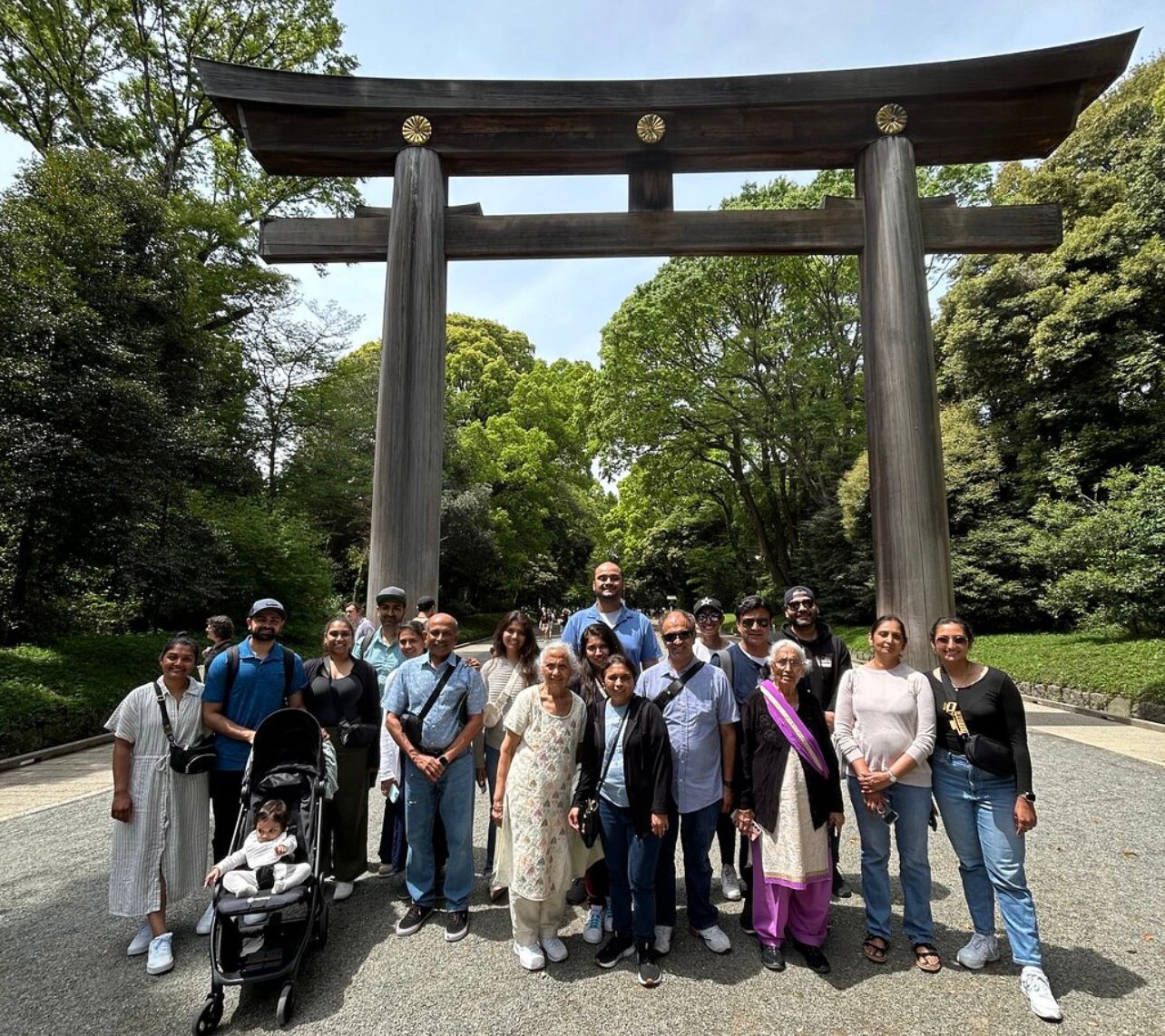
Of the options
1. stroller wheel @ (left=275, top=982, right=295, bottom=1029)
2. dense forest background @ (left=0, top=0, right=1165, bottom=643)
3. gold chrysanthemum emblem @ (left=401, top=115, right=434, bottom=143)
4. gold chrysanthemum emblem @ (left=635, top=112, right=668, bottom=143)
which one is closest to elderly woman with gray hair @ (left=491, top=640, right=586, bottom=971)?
stroller wheel @ (left=275, top=982, right=295, bottom=1029)

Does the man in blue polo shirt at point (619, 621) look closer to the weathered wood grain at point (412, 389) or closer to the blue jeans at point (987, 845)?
the blue jeans at point (987, 845)

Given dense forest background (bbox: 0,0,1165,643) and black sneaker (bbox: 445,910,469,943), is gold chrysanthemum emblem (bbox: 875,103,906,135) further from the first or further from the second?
dense forest background (bbox: 0,0,1165,643)

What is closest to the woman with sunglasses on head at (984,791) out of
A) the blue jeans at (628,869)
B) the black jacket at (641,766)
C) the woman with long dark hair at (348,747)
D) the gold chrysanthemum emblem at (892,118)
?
the black jacket at (641,766)

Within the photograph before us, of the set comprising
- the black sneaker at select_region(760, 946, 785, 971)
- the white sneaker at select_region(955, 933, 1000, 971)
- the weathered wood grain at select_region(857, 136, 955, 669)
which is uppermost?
the weathered wood grain at select_region(857, 136, 955, 669)

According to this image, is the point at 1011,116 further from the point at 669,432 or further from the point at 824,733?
the point at 669,432

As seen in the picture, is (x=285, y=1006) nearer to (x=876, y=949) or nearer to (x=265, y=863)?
(x=265, y=863)

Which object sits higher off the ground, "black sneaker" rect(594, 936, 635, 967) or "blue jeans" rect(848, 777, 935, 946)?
"blue jeans" rect(848, 777, 935, 946)

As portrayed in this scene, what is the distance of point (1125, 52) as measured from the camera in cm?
542

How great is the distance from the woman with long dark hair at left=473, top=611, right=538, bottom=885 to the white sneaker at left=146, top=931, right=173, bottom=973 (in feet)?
5.85

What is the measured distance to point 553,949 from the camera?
322cm

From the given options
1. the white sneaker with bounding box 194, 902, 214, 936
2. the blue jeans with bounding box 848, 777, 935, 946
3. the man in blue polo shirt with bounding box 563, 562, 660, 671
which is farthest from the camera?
the man in blue polo shirt with bounding box 563, 562, 660, 671

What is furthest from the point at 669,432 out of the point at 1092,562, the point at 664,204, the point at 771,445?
the point at 664,204

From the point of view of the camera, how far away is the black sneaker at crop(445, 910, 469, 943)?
341 cm

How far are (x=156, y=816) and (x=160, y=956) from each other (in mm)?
680
